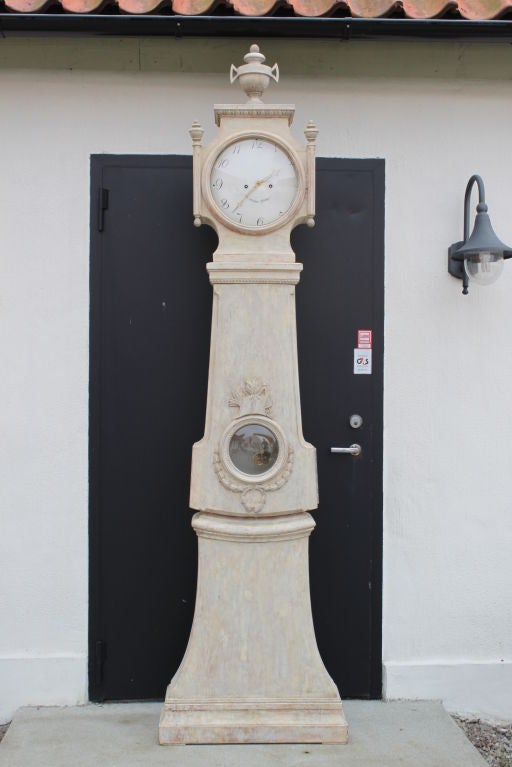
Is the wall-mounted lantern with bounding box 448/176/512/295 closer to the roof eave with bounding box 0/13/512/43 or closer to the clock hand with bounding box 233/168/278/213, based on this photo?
the roof eave with bounding box 0/13/512/43

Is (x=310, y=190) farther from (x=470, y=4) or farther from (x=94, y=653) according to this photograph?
(x=94, y=653)

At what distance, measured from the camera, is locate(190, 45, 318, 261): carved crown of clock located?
10.0 feet

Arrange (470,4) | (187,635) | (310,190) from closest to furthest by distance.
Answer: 1. (310,190)
2. (470,4)
3. (187,635)

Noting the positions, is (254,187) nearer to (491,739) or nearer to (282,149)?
(282,149)

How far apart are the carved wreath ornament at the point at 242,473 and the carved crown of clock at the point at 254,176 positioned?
534 millimetres

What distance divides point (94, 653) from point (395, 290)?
2.11m

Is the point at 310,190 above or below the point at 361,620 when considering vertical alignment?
above

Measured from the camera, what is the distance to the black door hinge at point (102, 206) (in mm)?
3488

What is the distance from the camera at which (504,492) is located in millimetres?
3605

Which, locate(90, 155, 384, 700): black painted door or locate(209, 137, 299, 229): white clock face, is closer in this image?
locate(209, 137, 299, 229): white clock face

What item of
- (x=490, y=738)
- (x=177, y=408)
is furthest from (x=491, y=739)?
(x=177, y=408)

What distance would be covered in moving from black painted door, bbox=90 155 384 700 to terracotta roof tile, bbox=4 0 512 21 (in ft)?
1.99

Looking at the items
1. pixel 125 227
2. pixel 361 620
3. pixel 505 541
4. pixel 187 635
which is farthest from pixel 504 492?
pixel 125 227

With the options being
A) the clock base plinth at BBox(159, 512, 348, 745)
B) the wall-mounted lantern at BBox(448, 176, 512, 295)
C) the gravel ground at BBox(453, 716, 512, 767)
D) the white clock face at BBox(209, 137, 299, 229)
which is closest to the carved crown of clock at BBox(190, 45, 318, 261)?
the white clock face at BBox(209, 137, 299, 229)
